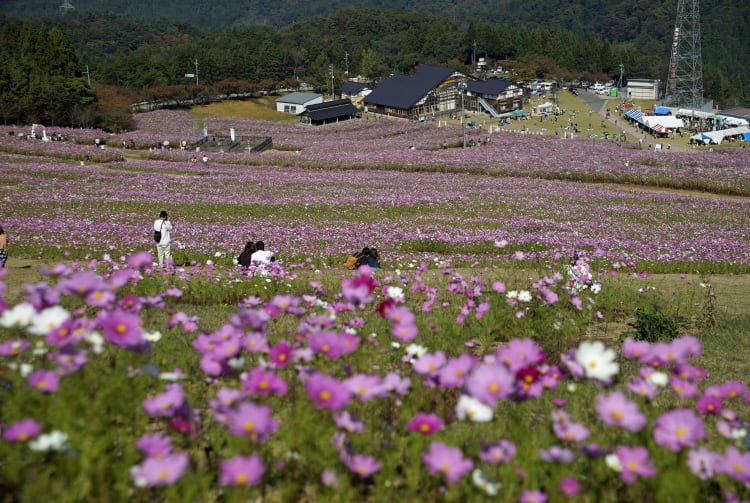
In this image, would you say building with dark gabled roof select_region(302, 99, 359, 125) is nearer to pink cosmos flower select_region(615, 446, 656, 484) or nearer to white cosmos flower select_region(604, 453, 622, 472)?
white cosmos flower select_region(604, 453, 622, 472)

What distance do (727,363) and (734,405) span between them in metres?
2.40

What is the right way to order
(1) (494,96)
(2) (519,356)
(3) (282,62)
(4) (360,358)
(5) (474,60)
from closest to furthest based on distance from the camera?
(2) (519,356) → (4) (360,358) → (1) (494,96) → (3) (282,62) → (5) (474,60)

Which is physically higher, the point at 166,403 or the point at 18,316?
the point at 18,316

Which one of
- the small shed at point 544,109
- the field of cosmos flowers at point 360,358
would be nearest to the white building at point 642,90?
the small shed at point 544,109

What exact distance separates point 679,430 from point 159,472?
3.05 meters

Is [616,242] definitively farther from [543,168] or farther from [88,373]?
[543,168]

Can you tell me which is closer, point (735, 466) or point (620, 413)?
point (735, 466)

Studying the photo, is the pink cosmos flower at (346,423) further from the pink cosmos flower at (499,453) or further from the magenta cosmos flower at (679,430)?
the magenta cosmos flower at (679,430)

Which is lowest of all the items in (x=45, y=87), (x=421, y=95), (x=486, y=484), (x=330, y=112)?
(x=486, y=484)

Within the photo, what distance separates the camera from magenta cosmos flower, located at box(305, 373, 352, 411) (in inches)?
144

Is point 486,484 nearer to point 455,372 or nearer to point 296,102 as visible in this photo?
point 455,372

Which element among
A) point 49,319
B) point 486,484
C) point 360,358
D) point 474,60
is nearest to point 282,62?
point 474,60

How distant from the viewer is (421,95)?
93.7m

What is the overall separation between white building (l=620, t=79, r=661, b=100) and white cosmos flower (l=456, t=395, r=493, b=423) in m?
144
